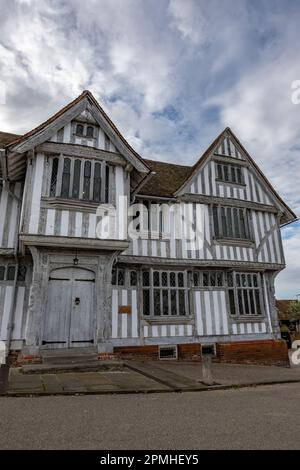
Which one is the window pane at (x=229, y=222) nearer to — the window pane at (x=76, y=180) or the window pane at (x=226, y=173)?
the window pane at (x=226, y=173)

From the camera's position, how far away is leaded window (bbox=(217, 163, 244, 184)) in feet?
43.3

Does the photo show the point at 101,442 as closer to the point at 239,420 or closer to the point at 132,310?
the point at 239,420

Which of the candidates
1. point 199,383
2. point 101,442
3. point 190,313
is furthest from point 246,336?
point 101,442

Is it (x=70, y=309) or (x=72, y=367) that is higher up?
(x=70, y=309)

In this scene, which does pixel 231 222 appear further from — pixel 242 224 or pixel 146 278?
pixel 146 278

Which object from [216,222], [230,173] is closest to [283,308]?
[230,173]

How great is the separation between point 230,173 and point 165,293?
6155 mm

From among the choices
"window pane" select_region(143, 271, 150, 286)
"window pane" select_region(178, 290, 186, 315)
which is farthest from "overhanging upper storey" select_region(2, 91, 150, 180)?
"window pane" select_region(178, 290, 186, 315)

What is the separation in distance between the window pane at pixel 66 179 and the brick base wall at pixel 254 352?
308 inches

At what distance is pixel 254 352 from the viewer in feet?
38.7

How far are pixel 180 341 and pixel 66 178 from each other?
22.7ft

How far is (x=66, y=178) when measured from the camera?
9141 millimetres

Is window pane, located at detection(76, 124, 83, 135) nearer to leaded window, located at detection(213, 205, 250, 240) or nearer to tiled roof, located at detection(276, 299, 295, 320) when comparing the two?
leaded window, located at detection(213, 205, 250, 240)

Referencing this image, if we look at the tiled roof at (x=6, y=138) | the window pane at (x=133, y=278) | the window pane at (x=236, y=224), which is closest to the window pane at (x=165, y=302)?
the window pane at (x=133, y=278)
